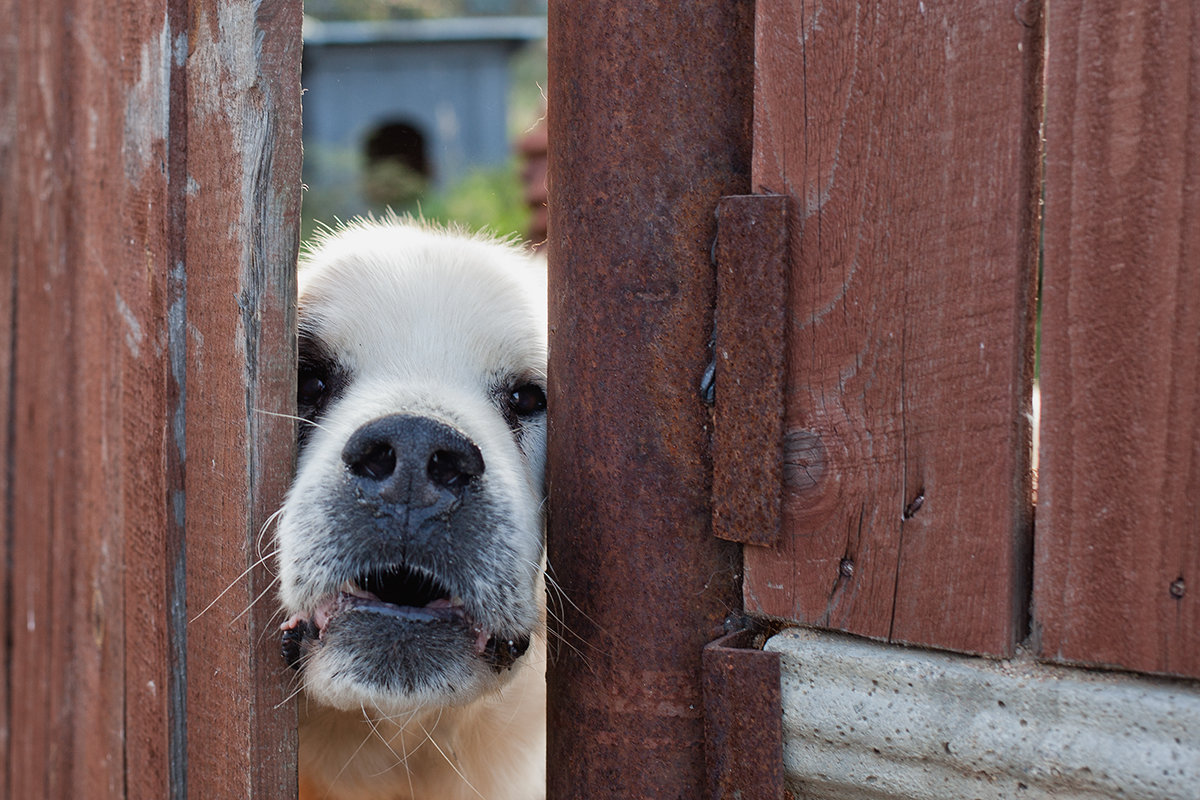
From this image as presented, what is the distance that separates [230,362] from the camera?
1612 mm

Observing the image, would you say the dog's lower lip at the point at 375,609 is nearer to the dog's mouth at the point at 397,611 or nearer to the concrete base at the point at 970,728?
the dog's mouth at the point at 397,611

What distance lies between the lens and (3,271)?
1533mm

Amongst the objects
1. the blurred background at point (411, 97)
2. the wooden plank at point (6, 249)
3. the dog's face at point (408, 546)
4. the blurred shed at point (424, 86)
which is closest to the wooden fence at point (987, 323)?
the dog's face at point (408, 546)

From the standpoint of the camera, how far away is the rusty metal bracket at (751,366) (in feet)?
4.73

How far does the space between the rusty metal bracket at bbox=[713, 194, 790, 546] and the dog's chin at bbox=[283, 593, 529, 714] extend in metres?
0.65

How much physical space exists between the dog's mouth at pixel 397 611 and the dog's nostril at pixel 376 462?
17 centimetres

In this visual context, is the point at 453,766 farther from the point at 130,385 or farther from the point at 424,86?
the point at 424,86

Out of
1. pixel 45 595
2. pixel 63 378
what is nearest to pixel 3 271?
pixel 63 378

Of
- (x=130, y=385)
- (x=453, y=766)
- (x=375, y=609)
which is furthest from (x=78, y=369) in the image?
(x=453, y=766)

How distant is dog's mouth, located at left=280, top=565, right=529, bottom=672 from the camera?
186cm

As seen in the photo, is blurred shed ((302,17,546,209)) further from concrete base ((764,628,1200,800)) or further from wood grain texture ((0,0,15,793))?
concrete base ((764,628,1200,800))

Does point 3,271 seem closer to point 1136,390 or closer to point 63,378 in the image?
point 63,378

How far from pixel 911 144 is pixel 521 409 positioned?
128 centimetres

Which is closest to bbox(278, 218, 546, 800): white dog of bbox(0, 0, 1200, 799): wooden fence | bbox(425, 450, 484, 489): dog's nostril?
bbox(425, 450, 484, 489): dog's nostril
